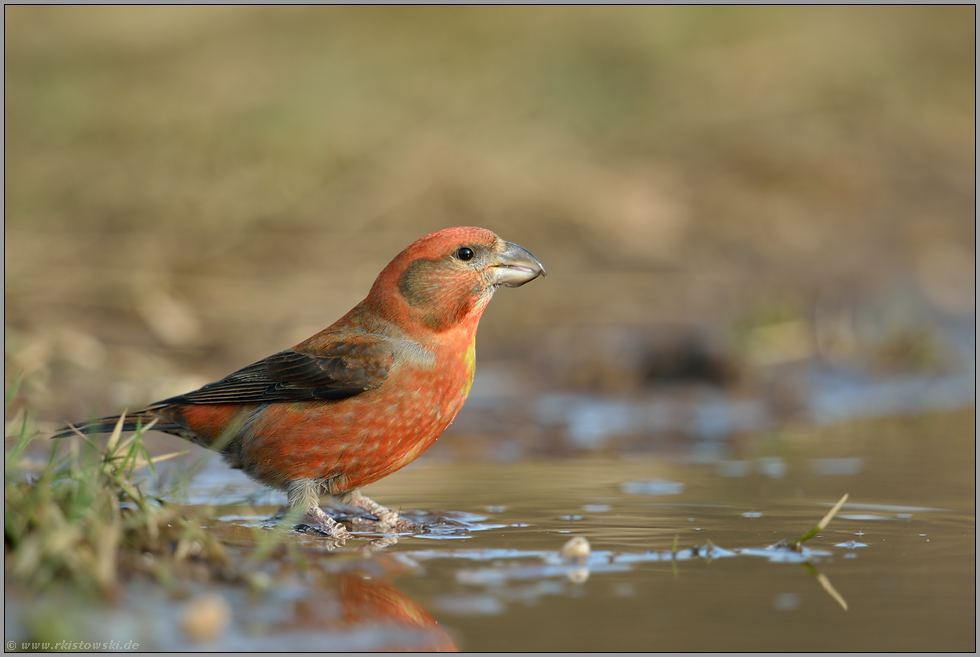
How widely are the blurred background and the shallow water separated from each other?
1.10 metres

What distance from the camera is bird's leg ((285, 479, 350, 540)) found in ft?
13.2

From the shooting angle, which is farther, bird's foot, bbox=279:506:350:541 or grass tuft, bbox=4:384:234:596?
bird's foot, bbox=279:506:350:541

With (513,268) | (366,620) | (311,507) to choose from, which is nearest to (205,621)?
(366,620)

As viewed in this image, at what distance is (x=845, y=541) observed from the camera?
365 centimetres

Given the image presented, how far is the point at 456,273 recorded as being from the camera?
4484 millimetres

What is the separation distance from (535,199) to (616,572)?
7.38 metres

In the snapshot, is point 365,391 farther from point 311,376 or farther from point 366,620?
point 366,620

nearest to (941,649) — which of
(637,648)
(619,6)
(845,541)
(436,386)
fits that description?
(637,648)

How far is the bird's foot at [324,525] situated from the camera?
13.0 ft

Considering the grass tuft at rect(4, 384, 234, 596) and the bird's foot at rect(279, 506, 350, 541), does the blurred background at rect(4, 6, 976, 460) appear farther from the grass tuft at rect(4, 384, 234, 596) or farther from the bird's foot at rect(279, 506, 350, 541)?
the grass tuft at rect(4, 384, 234, 596)

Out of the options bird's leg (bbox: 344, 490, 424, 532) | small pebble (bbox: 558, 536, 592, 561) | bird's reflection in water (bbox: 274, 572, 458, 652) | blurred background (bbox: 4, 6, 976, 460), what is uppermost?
blurred background (bbox: 4, 6, 976, 460)

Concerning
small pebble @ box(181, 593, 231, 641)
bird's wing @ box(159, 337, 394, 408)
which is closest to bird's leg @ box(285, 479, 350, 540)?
bird's wing @ box(159, 337, 394, 408)

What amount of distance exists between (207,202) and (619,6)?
777 cm

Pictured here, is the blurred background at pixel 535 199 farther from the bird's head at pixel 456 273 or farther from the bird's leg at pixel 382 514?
the bird's head at pixel 456 273
